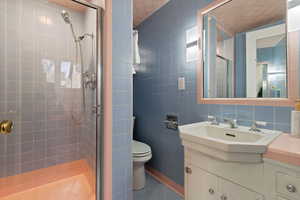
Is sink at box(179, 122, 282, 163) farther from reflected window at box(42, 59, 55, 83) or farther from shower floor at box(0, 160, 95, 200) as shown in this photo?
reflected window at box(42, 59, 55, 83)

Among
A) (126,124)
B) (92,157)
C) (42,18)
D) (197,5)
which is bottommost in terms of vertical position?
(92,157)

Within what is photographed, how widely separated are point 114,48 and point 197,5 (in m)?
1.01

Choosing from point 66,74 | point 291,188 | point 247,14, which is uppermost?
point 247,14

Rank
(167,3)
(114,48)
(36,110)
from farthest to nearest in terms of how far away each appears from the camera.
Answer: (167,3) < (36,110) < (114,48)

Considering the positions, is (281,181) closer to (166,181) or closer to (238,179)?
(238,179)

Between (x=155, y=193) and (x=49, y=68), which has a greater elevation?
(x=49, y=68)

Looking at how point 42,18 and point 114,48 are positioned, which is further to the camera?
point 42,18

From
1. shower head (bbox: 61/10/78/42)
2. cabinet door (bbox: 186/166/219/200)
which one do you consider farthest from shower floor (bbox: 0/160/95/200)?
shower head (bbox: 61/10/78/42)

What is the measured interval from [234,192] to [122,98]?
2.97 feet

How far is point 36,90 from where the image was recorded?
4.59 ft

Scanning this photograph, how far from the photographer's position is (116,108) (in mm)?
1056

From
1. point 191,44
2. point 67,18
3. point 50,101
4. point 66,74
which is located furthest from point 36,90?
point 191,44

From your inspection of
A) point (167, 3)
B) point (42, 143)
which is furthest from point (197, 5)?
point (42, 143)

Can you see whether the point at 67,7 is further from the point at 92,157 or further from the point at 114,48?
the point at 92,157
